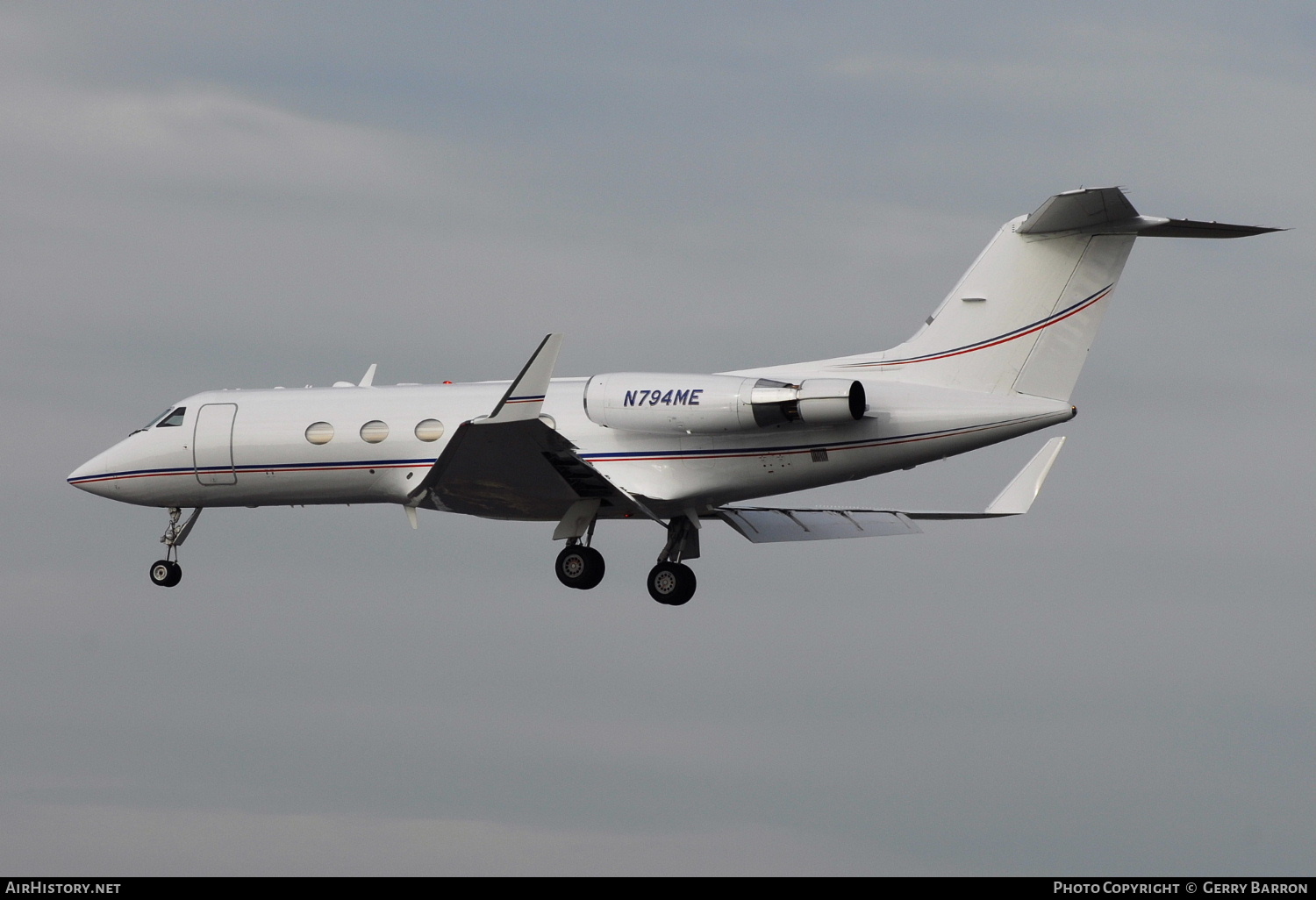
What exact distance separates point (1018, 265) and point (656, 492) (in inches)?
221

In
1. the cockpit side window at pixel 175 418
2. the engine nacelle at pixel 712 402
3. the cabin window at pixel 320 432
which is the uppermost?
the cockpit side window at pixel 175 418

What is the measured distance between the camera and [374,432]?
27078mm

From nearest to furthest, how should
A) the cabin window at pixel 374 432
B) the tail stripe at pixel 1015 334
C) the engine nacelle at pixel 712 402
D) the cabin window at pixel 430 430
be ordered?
the engine nacelle at pixel 712 402, the tail stripe at pixel 1015 334, the cabin window at pixel 430 430, the cabin window at pixel 374 432

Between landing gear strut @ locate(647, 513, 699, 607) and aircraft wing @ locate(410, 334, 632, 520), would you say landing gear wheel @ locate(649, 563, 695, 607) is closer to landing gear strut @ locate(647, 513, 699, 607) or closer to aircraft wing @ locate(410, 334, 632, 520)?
landing gear strut @ locate(647, 513, 699, 607)

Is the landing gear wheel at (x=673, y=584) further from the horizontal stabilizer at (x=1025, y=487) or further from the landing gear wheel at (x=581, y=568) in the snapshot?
the horizontal stabilizer at (x=1025, y=487)

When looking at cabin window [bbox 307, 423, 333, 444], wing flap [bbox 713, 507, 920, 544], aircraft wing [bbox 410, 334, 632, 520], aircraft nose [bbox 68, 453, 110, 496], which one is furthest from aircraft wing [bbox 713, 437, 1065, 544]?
aircraft nose [bbox 68, 453, 110, 496]

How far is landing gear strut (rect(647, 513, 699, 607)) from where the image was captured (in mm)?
26797

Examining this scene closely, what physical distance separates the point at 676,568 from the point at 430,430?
3.95 m

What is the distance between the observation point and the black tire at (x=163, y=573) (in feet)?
96.1

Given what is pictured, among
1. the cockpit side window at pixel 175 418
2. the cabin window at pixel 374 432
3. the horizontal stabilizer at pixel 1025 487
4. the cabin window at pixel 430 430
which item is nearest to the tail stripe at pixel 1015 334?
the horizontal stabilizer at pixel 1025 487

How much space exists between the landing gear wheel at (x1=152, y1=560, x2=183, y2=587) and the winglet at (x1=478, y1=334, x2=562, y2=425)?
794 centimetres

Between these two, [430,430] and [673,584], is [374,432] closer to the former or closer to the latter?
[430,430]

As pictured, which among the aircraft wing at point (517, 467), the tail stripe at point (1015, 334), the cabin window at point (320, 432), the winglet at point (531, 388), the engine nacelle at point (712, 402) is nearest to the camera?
the winglet at point (531, 388)

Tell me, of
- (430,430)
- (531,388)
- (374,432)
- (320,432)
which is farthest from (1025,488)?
(320,432)
